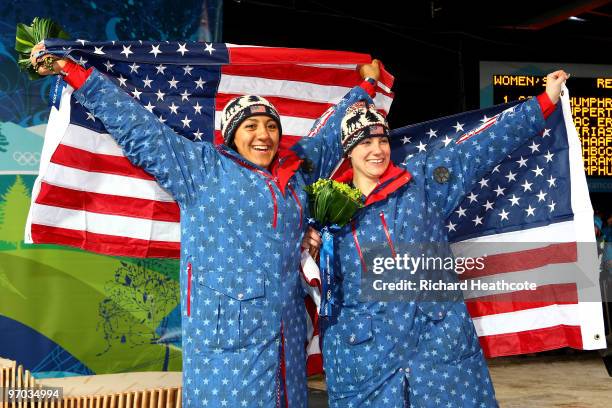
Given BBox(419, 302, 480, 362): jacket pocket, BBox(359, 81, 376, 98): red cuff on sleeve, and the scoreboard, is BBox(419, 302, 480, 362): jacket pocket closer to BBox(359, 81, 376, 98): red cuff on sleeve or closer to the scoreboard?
BBox(359, 81, 376, 98): red cuff on sleeve

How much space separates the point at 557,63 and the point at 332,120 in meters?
4.95

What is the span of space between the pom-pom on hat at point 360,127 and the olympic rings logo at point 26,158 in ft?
9.55

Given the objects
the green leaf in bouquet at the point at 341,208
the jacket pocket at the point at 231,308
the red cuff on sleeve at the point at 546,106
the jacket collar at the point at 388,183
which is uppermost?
the red cuff on sleeve at the point at 546,106

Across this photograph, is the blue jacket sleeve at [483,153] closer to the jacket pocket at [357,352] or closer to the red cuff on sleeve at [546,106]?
the red cuff on sleeve at [546,106]

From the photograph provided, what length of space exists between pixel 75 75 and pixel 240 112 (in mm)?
665

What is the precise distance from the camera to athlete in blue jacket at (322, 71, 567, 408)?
2951mm

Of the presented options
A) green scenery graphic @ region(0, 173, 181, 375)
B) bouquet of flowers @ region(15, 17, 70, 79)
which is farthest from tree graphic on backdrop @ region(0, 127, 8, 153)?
bouquet of flowers @ region(15, 17, 70, 79)

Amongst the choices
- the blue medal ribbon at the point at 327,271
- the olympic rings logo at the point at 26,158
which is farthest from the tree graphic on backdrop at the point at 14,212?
the blue medal ribbon at the point at 327,271

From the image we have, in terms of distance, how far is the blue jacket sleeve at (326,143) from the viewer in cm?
334

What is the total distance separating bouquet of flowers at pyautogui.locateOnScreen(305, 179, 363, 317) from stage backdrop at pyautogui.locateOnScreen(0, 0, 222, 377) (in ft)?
9.33

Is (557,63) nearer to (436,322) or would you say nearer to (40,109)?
(40,109)

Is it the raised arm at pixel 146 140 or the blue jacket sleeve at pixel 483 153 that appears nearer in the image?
the raised arm at pixel 146 140

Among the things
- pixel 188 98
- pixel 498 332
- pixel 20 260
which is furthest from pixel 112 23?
pixel 498 332

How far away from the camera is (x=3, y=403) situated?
138 inches
